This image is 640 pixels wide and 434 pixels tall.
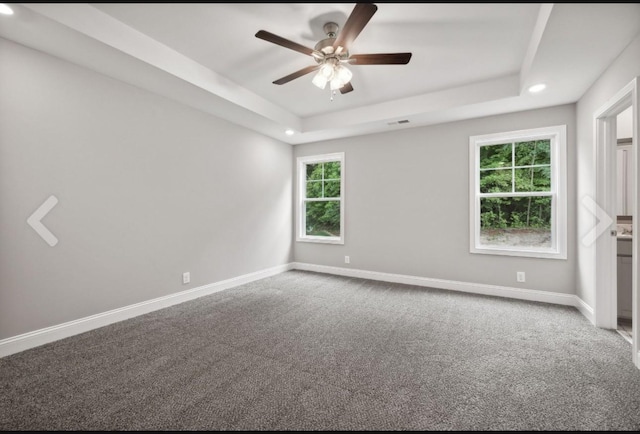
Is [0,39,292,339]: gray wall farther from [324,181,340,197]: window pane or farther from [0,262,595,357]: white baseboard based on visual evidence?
[324,181,340,197]: window pane

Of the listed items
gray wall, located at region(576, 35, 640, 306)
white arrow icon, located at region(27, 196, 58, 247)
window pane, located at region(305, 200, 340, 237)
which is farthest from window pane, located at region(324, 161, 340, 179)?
white arrow icon, located at region(27, 196, 58, 247)

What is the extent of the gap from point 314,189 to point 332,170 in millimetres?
542

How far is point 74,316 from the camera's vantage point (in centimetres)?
258

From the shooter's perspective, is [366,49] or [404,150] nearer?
[366,49]

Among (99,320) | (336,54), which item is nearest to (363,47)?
(336,54)

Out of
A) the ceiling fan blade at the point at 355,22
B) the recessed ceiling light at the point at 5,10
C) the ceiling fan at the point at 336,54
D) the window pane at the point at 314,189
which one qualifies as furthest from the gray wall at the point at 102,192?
the ceiling fan blade at the point at 355,22

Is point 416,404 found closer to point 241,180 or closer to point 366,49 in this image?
point 366,49

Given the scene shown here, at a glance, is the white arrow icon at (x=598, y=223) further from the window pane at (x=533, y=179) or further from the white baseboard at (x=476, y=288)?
the white baseboard at (x=476, y=288)

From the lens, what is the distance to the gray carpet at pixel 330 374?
1.53 metres

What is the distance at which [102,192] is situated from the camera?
2.79 m

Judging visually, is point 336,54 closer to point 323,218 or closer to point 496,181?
point 496,181

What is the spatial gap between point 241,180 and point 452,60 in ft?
10.6

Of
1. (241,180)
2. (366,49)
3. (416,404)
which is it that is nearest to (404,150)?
(366,49)

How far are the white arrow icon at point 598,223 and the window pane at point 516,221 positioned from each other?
0.58 meters
